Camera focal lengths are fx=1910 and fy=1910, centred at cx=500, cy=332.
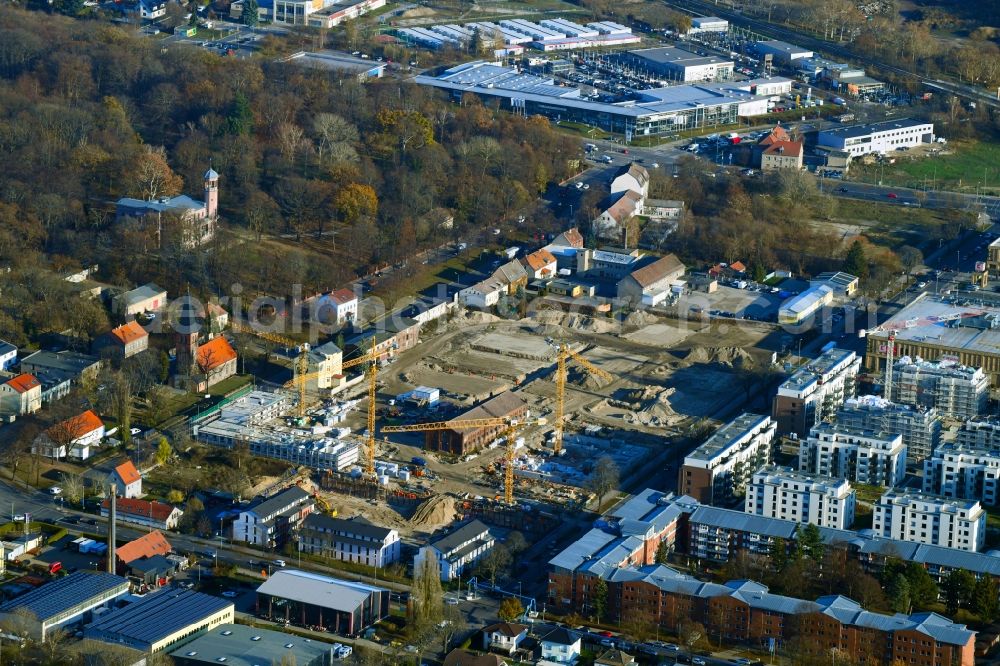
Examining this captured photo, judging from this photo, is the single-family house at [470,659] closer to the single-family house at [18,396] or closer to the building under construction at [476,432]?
the building under construction at [476,432]

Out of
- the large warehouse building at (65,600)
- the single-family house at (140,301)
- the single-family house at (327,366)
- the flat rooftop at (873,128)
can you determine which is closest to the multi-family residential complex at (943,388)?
the single-family house at (327,366)

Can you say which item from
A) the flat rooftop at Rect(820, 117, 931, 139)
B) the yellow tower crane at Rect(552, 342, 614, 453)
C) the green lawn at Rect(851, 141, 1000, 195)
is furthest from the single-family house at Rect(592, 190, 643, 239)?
the flat rooftop at Rect(820, 117, 931, 139)

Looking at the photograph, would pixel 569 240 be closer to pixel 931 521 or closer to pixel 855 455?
pixel 855 455

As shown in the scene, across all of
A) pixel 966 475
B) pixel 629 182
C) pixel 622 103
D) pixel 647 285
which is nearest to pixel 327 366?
pixel 647 285

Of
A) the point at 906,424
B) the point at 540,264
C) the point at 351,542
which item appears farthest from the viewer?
the point at 540,264

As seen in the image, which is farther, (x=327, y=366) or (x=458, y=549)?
(x=327, y=366)

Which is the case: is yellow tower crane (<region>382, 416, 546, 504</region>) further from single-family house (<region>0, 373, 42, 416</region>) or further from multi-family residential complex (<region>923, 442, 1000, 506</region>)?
multi-family residential complex (<region>923, 442, 1000, 506</region>)

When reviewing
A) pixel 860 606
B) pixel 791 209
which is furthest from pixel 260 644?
pixel 791 209
